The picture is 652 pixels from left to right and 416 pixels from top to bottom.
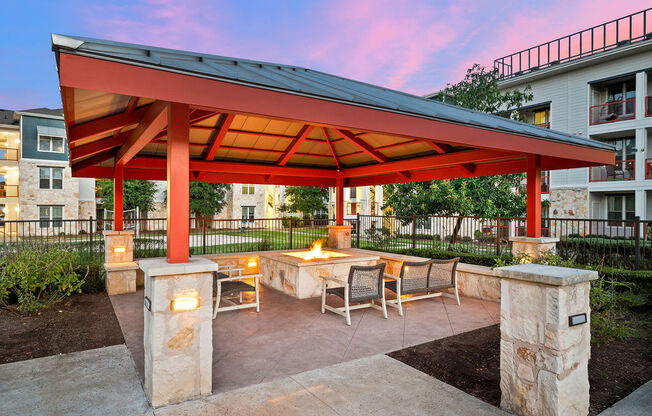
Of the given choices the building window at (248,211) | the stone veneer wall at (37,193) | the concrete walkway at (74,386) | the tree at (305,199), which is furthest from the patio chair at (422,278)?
the building window at (248,211)

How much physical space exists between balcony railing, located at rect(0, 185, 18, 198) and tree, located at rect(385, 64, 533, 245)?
86.7 ft

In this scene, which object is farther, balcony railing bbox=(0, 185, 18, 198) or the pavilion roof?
balcony railing bbox=(0, 185, 18, 198)

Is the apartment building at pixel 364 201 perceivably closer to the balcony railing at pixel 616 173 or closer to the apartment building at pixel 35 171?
the balcony railing at pixel 616 173

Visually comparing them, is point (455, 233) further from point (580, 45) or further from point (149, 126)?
point (580, 45)

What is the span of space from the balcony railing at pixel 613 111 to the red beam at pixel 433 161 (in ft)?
46.3

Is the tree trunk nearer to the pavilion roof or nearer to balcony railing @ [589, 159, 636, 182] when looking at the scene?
the pavilion roof

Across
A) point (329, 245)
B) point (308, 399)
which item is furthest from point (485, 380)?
point (329, 245)

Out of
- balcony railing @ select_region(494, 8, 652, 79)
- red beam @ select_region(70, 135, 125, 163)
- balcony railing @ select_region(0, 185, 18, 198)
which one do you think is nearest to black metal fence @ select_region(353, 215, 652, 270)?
red beam @ select_region(70, 135, 125, 163)

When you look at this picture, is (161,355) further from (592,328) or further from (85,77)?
(592,328)

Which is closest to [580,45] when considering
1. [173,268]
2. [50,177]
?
[173,268]

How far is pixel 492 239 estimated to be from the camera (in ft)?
28.7

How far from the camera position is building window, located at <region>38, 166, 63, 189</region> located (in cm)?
2450

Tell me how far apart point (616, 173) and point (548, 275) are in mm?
18954

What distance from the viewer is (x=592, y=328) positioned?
4.70 meters
